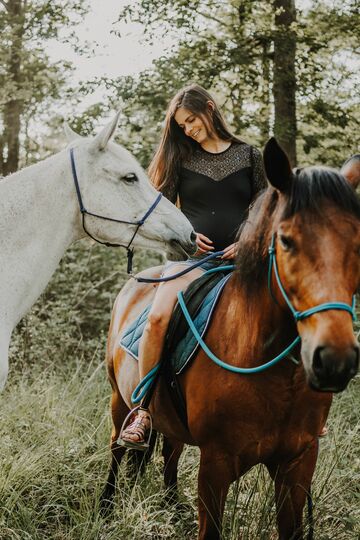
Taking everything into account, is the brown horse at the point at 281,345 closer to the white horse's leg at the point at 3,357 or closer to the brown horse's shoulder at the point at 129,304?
the white horse's leg at the point at 3,357

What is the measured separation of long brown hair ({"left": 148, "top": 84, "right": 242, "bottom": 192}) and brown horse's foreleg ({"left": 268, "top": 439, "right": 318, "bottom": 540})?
1.61m

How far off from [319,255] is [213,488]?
49.0 inches

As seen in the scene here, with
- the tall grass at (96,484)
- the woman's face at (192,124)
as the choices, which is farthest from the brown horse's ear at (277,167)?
the tall grass at (96,484)

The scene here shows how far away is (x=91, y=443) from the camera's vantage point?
172 inches

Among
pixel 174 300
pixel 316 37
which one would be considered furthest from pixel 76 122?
pixel 174 300

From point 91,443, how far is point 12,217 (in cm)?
224

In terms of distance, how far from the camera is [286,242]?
2.07m

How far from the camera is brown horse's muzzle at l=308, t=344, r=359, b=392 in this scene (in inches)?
70.7

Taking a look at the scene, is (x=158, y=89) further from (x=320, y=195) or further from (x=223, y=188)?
(x=320, y=195)

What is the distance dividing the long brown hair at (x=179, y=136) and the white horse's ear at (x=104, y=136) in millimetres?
540

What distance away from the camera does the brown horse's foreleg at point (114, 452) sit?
3787 mm

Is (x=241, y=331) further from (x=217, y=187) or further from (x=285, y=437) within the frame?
(x=217, y=187)

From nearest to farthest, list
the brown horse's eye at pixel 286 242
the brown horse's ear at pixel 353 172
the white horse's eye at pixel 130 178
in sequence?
the brown horse's eye at pixel 286 242
the brown horse's ear at pixel 353 172
the white horse's eye at pixel 130 178

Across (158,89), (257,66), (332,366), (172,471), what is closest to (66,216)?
(332,366)
